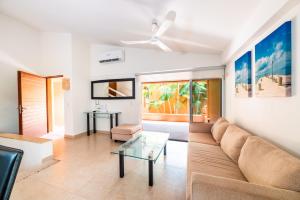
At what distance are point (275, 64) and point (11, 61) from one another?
220 inches

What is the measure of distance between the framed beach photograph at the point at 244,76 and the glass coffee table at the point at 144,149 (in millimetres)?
1674

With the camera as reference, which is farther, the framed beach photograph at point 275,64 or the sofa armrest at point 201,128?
the sofa armrest at point 201,128

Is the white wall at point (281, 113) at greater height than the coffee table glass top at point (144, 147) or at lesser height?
greater

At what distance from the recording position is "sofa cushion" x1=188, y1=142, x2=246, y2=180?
158cm

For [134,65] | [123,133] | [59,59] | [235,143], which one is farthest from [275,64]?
[59,59]

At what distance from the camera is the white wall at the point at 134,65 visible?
3.98 m

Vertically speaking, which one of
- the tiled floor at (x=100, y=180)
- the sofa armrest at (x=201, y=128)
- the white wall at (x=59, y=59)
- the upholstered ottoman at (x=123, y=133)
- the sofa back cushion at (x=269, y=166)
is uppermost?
the white wall at (x=59, y=59)

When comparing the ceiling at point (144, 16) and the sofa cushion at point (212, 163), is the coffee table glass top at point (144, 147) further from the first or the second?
the ceiling at point (144, 16)

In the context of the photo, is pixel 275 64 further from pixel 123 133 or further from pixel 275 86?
pixel 123 133

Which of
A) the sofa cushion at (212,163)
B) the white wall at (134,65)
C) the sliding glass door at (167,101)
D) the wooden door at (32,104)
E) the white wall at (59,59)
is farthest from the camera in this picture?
the sliding glass door at (167,101)

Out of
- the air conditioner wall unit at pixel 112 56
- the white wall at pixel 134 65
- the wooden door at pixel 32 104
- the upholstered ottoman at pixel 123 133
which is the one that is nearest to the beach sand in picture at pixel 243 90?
the white wall at pixel 134 65

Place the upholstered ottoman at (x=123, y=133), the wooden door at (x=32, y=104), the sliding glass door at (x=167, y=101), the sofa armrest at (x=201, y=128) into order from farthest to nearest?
the sliding glass door at (x=167, y=101), the upholstered ottoman at (x=123, y=133), the wooden door at (x=32, y=104), the sofa armrest at (x=201, y=128)

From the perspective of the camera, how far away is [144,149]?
246cm

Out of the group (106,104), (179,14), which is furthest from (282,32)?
(106,104)
